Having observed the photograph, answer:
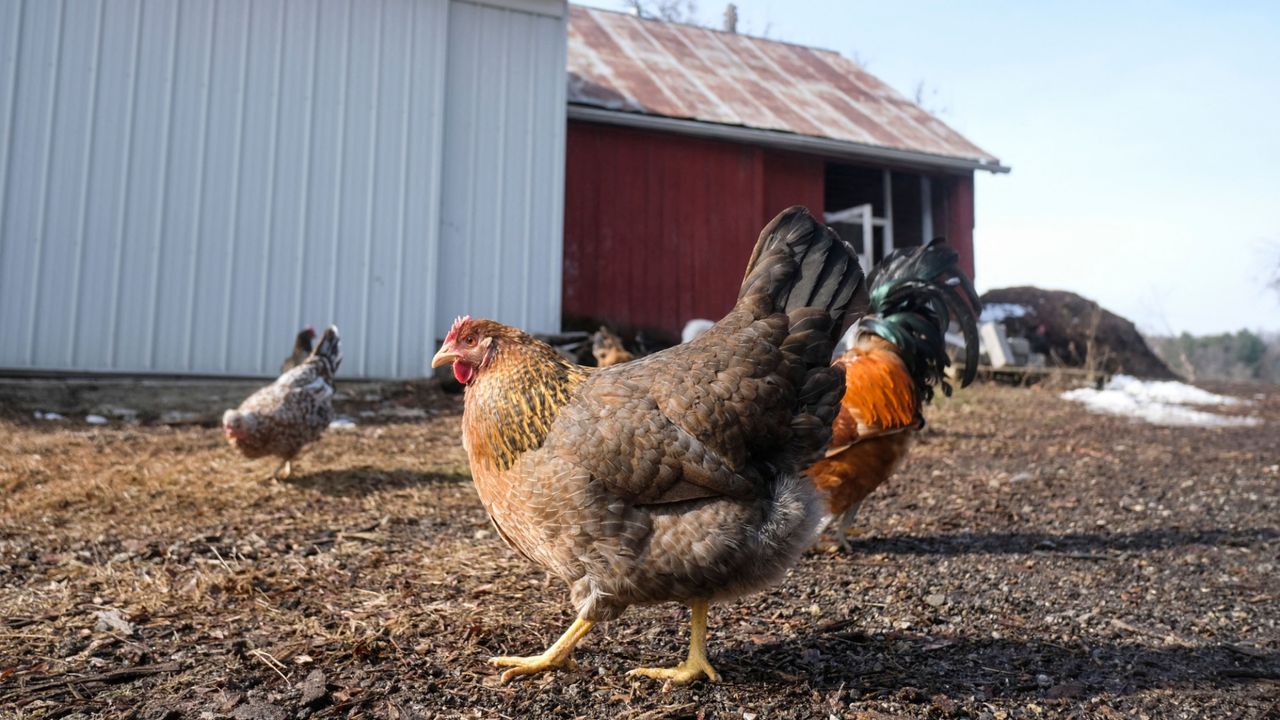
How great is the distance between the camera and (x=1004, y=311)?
53.2ft

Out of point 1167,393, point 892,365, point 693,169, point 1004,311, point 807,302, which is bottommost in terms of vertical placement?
point 892,365

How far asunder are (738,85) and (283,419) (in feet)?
40.1

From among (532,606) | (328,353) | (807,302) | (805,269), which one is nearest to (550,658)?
(532,606)

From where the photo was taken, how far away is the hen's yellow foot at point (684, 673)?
2.70 metres

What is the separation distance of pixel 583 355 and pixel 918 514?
6.31m

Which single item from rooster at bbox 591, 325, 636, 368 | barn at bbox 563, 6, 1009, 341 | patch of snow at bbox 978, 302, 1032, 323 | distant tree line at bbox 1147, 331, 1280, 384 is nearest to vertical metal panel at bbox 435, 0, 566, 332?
barn at bbox 563, 6, 1009, 341

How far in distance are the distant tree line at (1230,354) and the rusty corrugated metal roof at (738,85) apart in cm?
1410

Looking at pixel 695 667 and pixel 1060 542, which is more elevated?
pixel 1060 542

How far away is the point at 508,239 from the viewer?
10445 millimetres

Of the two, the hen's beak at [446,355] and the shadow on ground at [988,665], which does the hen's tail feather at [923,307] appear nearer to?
the shadow on ground at [988,665]

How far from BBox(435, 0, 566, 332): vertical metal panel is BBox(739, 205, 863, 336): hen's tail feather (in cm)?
755

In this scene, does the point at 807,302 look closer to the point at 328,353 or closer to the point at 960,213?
the point at 328,353

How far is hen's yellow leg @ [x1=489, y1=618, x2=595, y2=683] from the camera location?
8.89 ft

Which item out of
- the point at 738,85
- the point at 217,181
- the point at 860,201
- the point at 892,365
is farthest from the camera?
the point at 860,201
